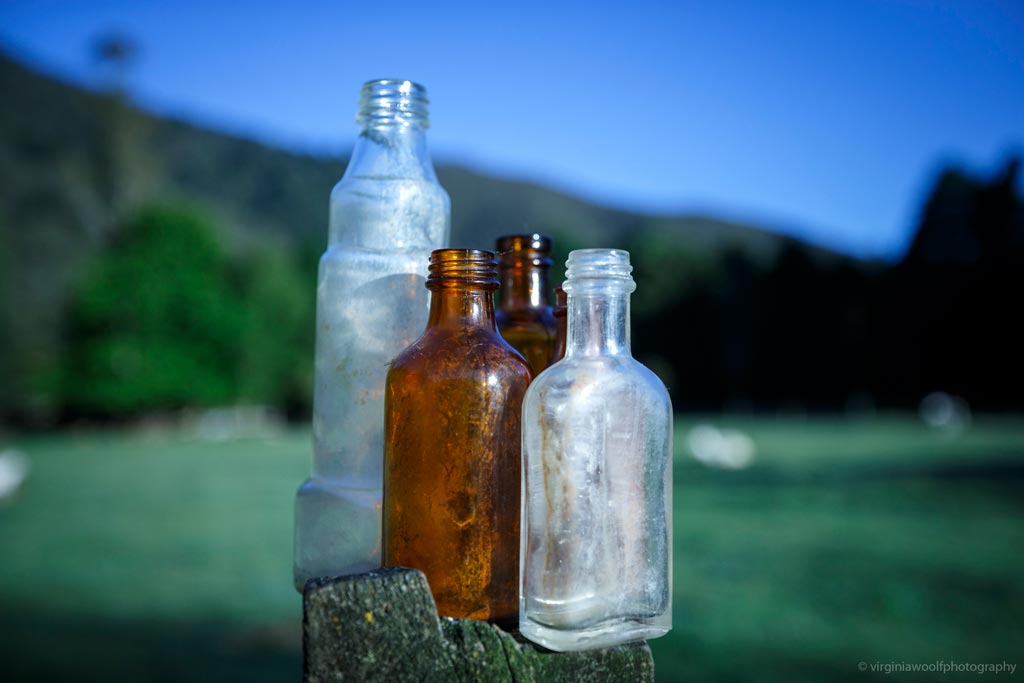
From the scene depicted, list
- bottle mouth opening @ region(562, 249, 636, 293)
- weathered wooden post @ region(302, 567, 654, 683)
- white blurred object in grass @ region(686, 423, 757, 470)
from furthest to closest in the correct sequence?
1. white blurred object in grass @ region(686, 423, 757, 470)
2. bottle mouth opening @ region(562, 249, 636, 293)
3. weathered wooden post @ region(302, 567, 654, 683)

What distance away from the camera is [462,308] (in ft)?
4.65

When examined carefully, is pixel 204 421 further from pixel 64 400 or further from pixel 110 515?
pixel 110 515

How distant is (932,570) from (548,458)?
43.6ft

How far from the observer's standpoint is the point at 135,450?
34.6 m

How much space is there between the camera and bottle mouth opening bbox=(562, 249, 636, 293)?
1375mm

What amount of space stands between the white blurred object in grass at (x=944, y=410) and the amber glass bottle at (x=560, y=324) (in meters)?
40.1

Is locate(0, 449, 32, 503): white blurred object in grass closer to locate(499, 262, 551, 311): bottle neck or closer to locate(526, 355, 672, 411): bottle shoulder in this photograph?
locate(499, 262, 551, 311): bottle neck

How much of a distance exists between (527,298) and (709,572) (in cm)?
1202

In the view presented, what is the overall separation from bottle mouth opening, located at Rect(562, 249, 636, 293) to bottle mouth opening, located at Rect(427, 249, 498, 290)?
0.14 metres

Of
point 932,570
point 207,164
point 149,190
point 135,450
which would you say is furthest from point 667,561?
point 207,164

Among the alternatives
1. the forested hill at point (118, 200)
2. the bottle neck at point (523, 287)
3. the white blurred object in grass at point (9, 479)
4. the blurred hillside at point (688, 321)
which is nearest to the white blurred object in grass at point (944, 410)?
the blurred hillside at point (688, 321)

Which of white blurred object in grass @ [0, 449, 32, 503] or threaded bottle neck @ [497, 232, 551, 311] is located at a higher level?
threaded bottle neck @ [497, 232, 551, 311]

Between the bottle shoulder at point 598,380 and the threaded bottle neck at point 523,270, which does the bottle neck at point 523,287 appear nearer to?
the threaded bottle neck at point 523,270

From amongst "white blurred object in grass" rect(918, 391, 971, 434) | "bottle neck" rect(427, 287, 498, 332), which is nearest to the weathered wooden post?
"bottle neck" rect(427, 287, 498, 332)
